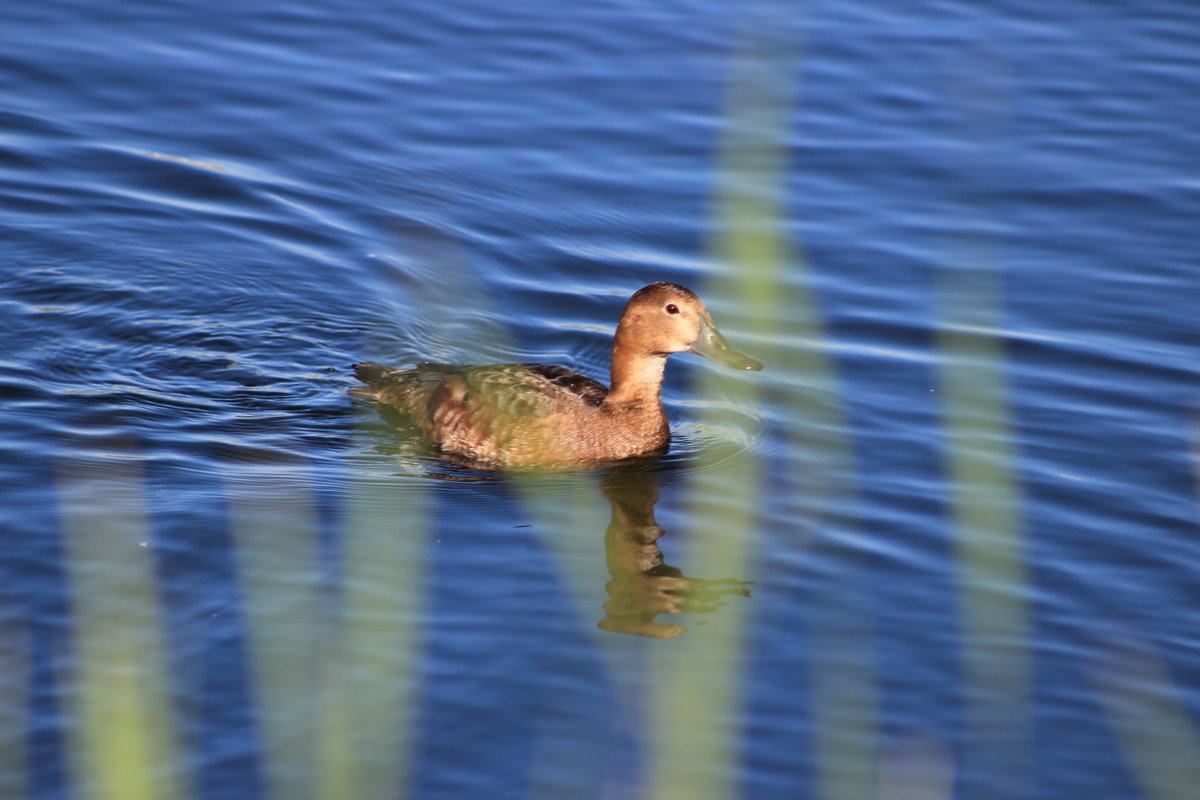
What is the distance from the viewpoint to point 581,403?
335 inches

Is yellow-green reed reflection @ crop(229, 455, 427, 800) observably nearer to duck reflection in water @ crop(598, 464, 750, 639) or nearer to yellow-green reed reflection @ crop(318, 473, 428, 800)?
yellow-green reed reflection @ crop(318, 473, 428, 800)

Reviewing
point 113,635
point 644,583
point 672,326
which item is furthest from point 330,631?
point 672,326

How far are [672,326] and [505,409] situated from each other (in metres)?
0.98

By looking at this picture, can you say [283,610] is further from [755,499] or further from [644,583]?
[755,499]

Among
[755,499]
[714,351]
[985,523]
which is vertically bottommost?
[755,499]

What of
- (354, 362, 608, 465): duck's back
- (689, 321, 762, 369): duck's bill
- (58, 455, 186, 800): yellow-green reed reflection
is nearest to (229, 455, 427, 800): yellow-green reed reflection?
(58, 455, 186, 800): yellow-green reed reflection

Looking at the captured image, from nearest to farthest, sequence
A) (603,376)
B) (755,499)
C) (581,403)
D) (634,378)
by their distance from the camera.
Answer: (755,499) → (581,403) → (634,378) → (603,376)

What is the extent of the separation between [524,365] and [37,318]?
298 cm

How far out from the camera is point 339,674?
586 cm

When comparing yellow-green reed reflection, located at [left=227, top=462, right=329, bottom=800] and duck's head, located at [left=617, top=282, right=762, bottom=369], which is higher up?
duck's head, located at [left=617, top=282, right=762, bottom=369]

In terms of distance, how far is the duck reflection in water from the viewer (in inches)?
260

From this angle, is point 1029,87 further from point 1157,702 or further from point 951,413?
point 1157,702

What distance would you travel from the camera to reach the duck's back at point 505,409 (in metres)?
8.38

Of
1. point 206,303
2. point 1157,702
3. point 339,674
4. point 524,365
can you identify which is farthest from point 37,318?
point 1157,702
